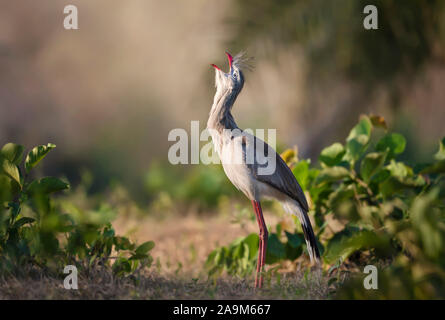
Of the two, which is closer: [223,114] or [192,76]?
[223,114]

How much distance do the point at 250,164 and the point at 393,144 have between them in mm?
1233

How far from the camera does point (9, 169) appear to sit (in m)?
2.75

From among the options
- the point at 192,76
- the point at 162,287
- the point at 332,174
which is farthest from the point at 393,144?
the point at 192,76

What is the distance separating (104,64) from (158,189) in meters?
7.56

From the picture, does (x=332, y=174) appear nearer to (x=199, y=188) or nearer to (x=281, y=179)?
(x=281, y=179)

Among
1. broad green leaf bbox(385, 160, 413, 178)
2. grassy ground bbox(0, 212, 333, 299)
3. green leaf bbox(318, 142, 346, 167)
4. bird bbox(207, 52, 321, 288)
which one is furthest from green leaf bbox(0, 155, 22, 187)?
broad green leaf bbox(385, 160, 413, 178)

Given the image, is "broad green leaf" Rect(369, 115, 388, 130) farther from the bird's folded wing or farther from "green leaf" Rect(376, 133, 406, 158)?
the bird's folded wing

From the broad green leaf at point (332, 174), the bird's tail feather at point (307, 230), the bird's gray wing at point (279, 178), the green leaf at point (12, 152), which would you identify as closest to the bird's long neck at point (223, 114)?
the bird's gray wing at point (279, 178)

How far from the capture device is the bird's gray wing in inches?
117

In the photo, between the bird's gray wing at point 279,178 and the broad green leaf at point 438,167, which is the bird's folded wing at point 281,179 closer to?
the bird's gray wing at point 279,178

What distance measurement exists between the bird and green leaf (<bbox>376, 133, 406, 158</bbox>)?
0.87m

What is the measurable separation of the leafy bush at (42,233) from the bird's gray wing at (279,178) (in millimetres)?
751
